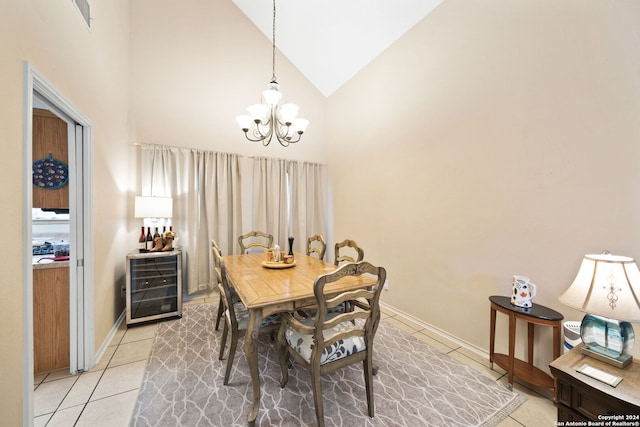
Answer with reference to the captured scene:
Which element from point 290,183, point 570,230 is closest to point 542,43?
point 570,230

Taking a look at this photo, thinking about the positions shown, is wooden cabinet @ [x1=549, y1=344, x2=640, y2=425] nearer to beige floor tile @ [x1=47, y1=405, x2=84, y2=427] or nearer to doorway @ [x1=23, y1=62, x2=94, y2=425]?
beige floor tile @ [x1=47, y1=405, x2=84, y2=427]

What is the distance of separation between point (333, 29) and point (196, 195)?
3.09 m

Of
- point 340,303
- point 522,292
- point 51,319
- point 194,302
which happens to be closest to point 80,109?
point 51,319

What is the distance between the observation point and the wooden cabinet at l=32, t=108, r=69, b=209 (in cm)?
202

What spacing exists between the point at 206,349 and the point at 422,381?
1.94 m

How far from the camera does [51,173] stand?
205 centimetres

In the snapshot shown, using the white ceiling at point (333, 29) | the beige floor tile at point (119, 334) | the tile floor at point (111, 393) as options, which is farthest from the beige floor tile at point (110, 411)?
the white ceiling at point (333, 29)

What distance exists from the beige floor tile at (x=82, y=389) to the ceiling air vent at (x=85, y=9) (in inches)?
111

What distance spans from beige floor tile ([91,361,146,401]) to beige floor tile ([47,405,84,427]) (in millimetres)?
100

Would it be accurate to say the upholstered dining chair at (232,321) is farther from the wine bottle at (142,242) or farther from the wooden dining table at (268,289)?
the wine bottle at (142,242)

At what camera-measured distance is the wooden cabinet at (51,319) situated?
6.25 feet

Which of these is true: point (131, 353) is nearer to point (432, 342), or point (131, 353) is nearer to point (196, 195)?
point (196, 195)

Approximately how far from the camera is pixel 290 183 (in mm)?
4324

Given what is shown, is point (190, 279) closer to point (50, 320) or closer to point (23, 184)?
point (50, 320)
